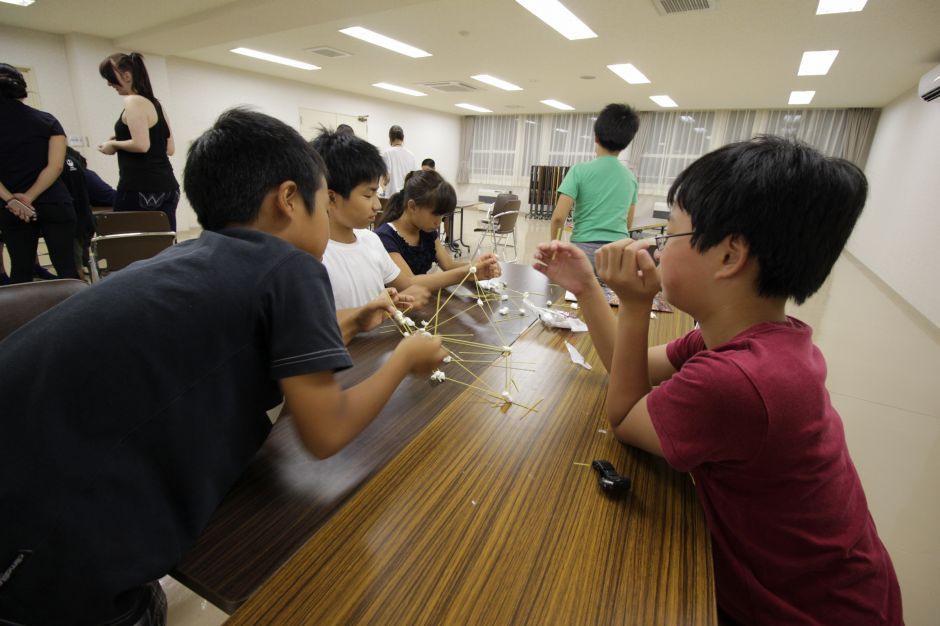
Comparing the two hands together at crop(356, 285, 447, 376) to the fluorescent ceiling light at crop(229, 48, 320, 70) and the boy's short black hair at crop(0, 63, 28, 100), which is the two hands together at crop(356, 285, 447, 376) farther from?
the fluorescent ceiling light at crop(229, 48, 320, 70)

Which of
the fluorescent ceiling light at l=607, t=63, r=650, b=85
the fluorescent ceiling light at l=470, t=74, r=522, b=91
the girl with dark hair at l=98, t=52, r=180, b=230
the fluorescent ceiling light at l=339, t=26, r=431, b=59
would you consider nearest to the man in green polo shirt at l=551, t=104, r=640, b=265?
the girl with dark hair at l=98, t=52, r=180, b=230

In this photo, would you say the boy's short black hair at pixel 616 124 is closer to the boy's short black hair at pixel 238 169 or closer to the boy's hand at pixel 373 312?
the boy's hand at pixel 373 312

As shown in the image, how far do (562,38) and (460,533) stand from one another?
6249 mm

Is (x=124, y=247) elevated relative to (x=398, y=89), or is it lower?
lower

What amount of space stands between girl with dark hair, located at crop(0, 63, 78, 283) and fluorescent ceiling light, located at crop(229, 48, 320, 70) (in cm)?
527

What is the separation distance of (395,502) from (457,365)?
56cm

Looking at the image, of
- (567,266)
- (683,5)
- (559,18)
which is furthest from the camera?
(559,18)

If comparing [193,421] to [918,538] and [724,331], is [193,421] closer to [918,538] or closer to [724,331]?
[724,331]

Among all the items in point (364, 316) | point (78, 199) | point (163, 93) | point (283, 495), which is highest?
point (163, 93)

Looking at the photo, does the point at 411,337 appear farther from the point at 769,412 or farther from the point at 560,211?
the point at 560,211

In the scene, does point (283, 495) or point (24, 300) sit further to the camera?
point (24, 300)

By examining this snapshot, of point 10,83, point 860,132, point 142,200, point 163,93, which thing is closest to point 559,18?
point 142,200

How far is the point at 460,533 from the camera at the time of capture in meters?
0.64

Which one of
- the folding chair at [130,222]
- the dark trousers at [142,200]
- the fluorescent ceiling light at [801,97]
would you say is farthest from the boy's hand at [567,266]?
the fluorescent ceiling light at [801,97]
